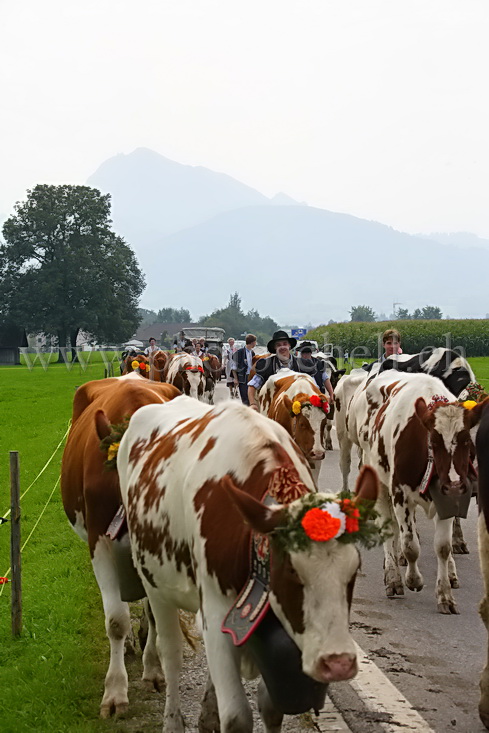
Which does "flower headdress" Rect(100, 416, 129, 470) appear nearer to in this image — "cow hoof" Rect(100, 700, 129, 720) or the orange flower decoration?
"cow hoof" Rect(100, 700, 129, 720)

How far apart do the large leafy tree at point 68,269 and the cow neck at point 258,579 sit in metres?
79.4

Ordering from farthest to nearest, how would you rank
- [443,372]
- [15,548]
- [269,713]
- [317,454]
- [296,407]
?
[443,372]
[296,407]
[317,454]
[15,548]
[269,713]

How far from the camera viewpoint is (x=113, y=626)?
568cm

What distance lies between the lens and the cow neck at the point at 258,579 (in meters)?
3.80

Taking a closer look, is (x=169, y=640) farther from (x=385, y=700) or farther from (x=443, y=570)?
(x=443, y=570)

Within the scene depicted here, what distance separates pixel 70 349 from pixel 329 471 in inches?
2530

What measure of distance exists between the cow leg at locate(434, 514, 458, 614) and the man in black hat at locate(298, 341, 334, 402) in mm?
6538

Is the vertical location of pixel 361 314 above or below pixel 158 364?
above

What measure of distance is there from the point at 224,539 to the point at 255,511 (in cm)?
56

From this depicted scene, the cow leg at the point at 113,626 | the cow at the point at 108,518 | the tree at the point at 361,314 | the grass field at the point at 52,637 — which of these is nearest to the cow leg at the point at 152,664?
the cow at the point at 108,518

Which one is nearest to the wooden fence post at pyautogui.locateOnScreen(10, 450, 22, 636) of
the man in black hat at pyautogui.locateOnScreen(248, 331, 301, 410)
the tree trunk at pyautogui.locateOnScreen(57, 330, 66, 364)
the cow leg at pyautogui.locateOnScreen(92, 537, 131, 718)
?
the cow leg at pyautogui.locateOnScreen(92, 537, 131, 718)

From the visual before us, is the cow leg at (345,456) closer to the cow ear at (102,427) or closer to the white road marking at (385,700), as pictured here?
the white road marking at (385,700)

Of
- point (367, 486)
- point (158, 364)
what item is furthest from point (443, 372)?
point (158, 364)

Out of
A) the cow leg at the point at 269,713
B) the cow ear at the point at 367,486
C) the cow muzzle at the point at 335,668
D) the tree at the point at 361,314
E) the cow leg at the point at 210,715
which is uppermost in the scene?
the tree at the point at 361,314
